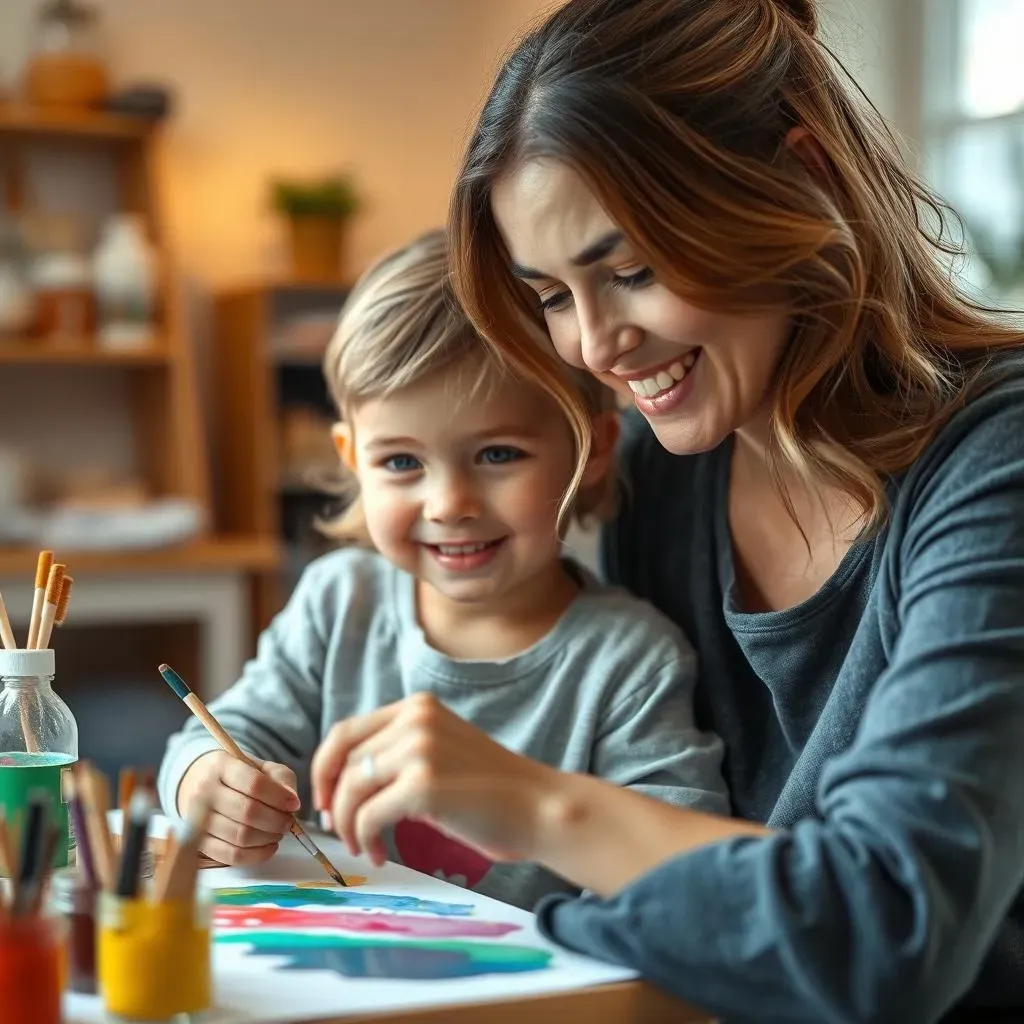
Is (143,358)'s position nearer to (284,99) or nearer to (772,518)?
(284,99)

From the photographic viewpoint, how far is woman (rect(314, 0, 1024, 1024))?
31.4 inches

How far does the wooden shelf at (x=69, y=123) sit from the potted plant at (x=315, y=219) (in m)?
0.42

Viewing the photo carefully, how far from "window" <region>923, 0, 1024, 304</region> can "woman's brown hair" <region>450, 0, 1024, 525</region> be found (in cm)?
208

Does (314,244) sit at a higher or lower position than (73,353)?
higher

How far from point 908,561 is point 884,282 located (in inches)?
8.6

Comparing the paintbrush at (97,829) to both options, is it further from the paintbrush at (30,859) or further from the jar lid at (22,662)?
the jar lid at (22,662)

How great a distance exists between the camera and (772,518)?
1308 mm

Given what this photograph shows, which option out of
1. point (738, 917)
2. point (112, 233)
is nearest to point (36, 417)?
point (112, 233)

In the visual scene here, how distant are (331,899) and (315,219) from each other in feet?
→ 10.6

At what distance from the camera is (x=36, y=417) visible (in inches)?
153

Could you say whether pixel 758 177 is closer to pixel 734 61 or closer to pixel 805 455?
pixel 734 61

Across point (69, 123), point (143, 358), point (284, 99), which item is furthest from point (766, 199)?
point (284, 99)

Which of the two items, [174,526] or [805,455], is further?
[174,526]

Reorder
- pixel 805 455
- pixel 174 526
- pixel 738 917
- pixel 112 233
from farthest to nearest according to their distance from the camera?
pixel 112 233
pixel 174 526
pixel 805 455
pixel 738 917
